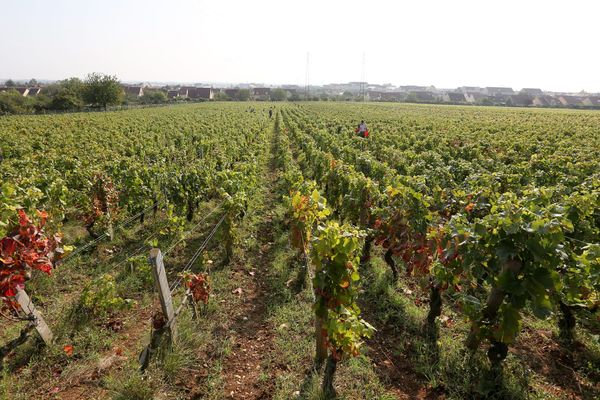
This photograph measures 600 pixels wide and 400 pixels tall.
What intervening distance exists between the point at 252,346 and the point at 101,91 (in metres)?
71.3

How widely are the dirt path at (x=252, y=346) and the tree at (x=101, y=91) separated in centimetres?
6805

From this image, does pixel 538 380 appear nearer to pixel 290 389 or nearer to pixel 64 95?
pixel 290 389

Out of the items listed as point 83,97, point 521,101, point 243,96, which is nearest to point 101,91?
point 83,97

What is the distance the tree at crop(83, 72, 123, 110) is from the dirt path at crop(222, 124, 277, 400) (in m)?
68.1

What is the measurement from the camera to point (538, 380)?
14.9ft

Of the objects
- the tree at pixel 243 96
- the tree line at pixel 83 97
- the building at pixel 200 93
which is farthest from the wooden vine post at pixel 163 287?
the building at pixel 200 93

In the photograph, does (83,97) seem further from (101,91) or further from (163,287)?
(163,287)

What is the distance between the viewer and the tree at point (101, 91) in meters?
62.2

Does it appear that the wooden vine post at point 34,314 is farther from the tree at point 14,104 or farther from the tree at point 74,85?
the tree at point 74,85

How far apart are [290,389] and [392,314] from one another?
2.41 m

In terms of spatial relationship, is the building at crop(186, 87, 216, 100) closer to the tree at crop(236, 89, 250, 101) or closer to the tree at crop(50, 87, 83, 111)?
the tree at crop(236, 89, 250, 101)

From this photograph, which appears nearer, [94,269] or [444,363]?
[444,363]

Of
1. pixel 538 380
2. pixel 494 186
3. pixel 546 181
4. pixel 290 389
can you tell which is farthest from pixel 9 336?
pixel 546 181

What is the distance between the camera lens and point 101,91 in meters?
62.3
